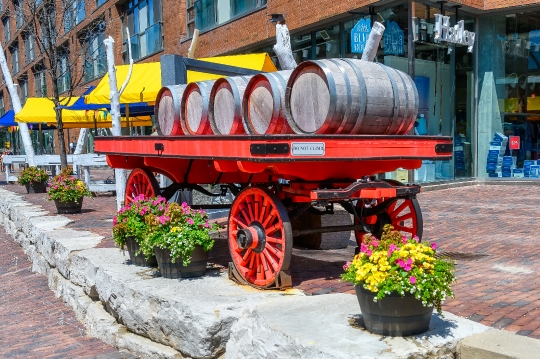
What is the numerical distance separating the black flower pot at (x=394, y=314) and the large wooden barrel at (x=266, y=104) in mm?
1764

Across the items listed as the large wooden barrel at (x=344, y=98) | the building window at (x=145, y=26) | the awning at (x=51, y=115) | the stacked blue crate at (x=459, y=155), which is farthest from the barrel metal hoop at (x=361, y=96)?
the building window at (x=145, y=26)

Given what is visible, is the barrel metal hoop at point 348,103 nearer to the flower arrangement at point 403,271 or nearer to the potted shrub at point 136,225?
the flower arrangement at point 403,271

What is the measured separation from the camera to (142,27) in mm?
26312

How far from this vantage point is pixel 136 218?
5.93m

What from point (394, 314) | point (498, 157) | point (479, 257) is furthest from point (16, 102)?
point (394, 314)

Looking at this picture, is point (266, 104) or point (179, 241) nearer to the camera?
point (266, 104)

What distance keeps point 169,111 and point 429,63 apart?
1032 centimetres

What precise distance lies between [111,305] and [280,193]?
186 cm

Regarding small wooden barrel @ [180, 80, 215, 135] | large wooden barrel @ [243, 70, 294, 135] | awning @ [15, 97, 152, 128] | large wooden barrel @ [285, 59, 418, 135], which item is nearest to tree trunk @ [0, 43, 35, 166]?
awning @ [15, 97, 152, 128]

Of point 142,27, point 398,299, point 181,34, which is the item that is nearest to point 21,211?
point 398,299

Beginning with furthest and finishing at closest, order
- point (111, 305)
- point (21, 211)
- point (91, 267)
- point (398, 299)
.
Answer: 1. point (21, 211)
2. point (91, 267)
3. point (111, 305)
4. point (398, 299)

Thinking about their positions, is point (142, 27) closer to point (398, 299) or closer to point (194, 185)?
point (194, 185)

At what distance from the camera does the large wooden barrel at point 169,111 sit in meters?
6.15

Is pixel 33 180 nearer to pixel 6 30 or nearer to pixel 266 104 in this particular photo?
pixel 266 104
